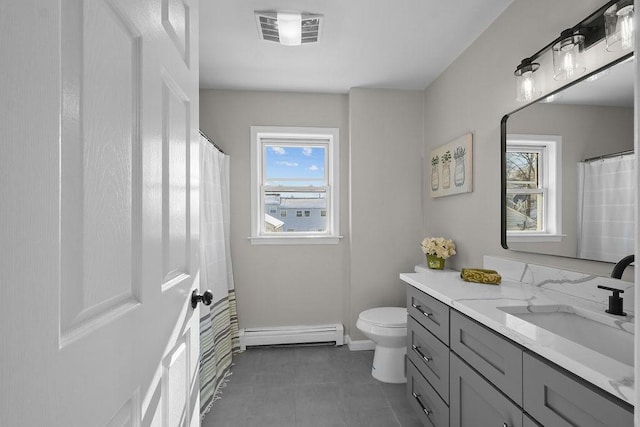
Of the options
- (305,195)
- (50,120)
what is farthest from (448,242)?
(50,120)

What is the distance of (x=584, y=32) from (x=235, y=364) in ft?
10.2

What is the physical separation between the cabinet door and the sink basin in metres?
0.28

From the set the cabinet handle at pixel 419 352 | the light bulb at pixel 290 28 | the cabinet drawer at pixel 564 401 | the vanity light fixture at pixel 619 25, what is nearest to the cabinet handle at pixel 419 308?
the cabinet handle at pixel 419 352

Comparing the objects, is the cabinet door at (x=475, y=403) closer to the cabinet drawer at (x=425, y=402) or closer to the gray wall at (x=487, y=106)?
the cabinet drawer at (x=425, y=402)

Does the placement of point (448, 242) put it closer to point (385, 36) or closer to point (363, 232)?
point (363, 232)

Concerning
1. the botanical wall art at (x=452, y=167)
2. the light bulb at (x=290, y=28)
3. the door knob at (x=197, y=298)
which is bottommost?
the door knob at (x=197, y=298)

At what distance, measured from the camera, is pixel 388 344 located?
2.41m

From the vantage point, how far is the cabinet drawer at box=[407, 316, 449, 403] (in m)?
1.57

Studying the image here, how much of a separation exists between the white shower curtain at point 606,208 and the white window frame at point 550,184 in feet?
0.36

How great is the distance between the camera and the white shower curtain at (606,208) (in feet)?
4.08

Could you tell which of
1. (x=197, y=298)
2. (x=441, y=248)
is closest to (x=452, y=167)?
(x=441, y=248)

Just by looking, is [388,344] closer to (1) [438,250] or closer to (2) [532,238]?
(1) [438,250]

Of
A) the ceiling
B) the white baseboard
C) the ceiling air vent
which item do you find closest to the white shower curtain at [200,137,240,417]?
the ceiling

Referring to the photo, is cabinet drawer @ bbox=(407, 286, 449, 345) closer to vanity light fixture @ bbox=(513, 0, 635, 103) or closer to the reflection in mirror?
the reflection in mirror
